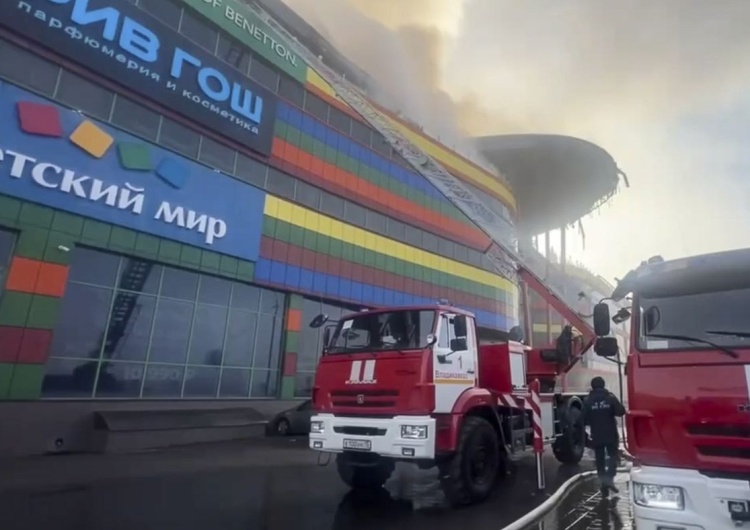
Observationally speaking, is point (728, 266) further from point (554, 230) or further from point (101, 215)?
point (554, 230)

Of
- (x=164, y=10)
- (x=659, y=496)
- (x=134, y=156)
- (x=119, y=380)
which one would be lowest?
(x=659, y=496)

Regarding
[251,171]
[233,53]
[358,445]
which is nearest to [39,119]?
[251,171]

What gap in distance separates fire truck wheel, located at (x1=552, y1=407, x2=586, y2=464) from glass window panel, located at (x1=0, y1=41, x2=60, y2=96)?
50.8 feet

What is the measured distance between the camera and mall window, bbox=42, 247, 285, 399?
12.0m

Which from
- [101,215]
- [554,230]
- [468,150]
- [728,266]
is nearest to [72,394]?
[101,215]

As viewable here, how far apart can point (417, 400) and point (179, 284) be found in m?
10.8

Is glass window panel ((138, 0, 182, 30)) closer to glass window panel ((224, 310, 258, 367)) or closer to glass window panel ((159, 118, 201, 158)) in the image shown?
glass window panel ((159, 118, 201, 158))

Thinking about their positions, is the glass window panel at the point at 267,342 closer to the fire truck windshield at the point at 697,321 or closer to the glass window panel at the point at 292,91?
the glass window panel at the point at 292,91

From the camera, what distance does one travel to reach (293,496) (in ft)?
22.6

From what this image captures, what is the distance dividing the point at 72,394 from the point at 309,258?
9079 millimetres

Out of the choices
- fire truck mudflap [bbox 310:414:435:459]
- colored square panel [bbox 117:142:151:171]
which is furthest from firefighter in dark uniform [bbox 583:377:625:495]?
colored square panel [bbox 117:142:151:171]

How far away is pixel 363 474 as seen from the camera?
7.71 meters

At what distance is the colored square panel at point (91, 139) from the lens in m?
12.2

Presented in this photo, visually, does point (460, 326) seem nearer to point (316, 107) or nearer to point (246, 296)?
point (246, 296)
